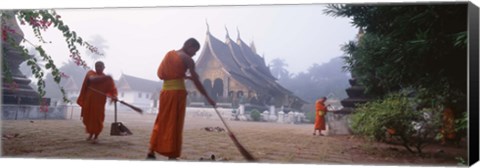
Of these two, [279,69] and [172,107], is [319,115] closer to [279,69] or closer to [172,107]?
[279,69]

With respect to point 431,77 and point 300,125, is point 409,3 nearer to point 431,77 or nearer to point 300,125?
point 431,77

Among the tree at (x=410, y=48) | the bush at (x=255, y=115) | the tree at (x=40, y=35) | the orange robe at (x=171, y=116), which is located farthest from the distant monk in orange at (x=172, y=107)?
the tree at (x=410, y=48)

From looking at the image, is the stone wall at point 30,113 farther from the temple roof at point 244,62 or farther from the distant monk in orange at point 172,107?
the temple roof at point 244,62

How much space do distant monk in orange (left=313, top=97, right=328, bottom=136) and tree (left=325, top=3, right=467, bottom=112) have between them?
1.63ft

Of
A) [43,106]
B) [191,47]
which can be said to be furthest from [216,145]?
[43,106]

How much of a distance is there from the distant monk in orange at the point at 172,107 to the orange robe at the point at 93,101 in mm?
759

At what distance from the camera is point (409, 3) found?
580 centimetres

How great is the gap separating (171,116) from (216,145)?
0.62m

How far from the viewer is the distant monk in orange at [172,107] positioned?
633 centimetres

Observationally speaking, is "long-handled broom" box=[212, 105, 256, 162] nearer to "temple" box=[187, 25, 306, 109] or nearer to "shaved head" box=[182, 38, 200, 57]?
"temple" box=[187, 25, 306, 109]

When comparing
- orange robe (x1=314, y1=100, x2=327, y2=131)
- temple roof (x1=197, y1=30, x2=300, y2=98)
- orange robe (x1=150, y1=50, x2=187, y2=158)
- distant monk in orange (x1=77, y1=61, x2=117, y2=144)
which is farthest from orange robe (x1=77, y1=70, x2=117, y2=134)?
orange robe (x1=314, y1=100, x2=327, y2=131)

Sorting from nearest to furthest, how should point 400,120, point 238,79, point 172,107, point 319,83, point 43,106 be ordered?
point 400,120
point 319,83
point 172,107
point 238,79
point 43,106

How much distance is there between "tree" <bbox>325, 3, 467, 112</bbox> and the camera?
5.68 meters

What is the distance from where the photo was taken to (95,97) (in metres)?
6.80
